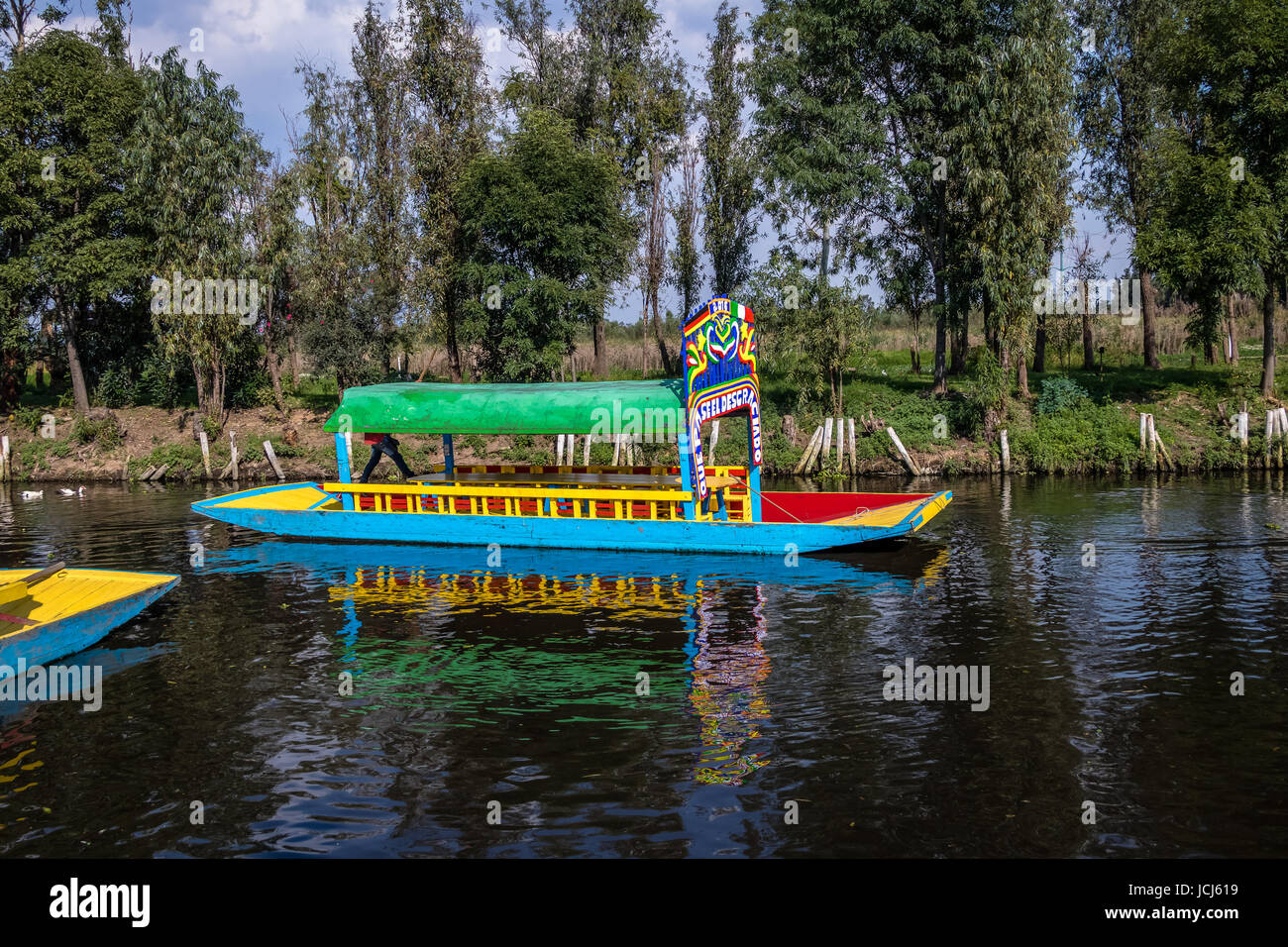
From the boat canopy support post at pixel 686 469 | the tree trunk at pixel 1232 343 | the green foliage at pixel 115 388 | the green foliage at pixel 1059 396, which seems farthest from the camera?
the green foliage at pixel 115 388

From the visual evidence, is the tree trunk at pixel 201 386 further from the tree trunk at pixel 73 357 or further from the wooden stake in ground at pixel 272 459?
the wooden stake in ground at pixel 272 459

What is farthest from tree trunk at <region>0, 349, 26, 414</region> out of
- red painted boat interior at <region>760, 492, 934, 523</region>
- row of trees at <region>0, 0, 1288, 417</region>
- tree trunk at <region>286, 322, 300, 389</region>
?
red painted boat interior at <region>760, 492, 934, 523</region>

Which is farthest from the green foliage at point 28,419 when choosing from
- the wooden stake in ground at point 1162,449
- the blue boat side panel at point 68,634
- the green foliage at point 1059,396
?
the wooden stake in ground at point 1162,449

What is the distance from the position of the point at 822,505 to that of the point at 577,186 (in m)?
25.5

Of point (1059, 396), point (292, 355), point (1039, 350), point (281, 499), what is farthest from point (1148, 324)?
point (292, 355)

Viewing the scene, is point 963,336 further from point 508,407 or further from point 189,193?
point 189,193

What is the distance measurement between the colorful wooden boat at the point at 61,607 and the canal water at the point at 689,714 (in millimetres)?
627

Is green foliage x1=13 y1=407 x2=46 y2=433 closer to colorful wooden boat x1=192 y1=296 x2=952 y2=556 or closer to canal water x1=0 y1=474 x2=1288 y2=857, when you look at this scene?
colorful wooden boat x1=192 y1=296 x2=952 y2=556

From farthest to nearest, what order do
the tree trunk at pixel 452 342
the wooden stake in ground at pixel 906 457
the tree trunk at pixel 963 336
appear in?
the tree trunk at pixel 452 342, the tree trunk at pixel 963 336, the wooden stake in ground at pixel 906 457

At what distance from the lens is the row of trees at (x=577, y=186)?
126ft

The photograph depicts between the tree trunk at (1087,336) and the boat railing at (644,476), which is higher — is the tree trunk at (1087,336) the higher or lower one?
the higher one

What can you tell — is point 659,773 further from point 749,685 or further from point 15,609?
point 15,609

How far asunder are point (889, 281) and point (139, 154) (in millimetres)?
33718

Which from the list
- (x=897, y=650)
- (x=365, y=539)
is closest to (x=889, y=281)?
(x=365, y=539)
